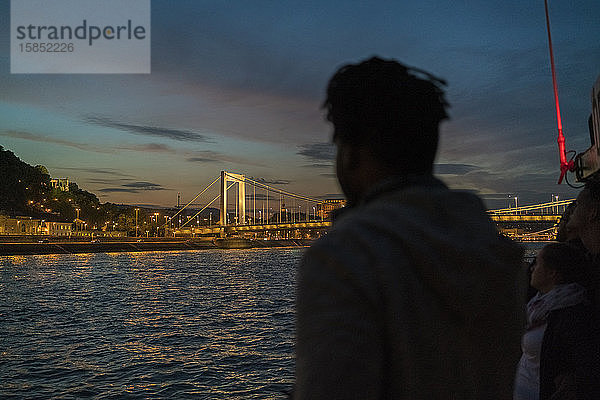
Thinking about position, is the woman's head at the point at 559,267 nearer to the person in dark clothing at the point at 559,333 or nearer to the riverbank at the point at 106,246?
the person in dark clothing at the point at 559,333

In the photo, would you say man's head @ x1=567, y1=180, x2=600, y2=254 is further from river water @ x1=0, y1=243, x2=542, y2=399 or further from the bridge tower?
the bridge tower

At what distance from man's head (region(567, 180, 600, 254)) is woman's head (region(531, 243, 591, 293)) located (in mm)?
93

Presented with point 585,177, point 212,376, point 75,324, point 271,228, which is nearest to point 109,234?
point 271,228

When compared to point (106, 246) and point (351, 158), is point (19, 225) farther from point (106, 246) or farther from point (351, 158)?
point (351, 158)

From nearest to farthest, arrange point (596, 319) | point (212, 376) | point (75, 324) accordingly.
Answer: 1. point (596, 319)
2. point (212, 376)
3. point (75, 324)

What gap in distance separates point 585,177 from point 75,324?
17.8m

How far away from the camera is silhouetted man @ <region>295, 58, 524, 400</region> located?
0.77m

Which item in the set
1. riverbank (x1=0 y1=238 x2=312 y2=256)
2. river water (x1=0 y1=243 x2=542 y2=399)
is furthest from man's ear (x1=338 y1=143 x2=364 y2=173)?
riverbank (x1=0 y1=238 x2=312 y2=256)

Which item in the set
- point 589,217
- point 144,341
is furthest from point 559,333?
point 144,341

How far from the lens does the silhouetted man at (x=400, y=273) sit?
77cm

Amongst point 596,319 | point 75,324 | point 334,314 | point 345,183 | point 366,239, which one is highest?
point 345,183

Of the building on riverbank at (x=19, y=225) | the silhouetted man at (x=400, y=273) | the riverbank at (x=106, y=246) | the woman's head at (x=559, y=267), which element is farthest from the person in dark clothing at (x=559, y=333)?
the building on riverbank at (x=19, y=225)

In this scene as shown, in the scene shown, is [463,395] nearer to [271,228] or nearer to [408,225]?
[408,225]

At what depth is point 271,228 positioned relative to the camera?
75.6m
